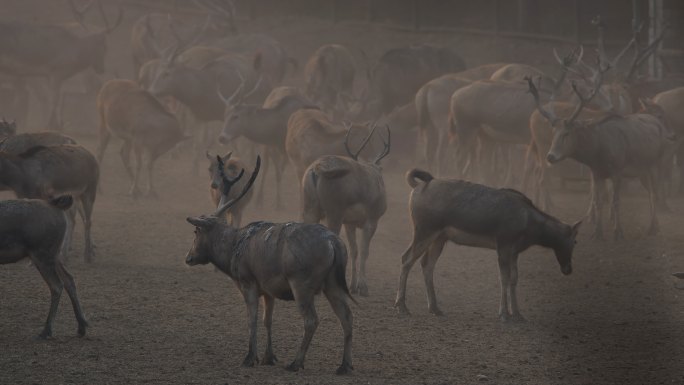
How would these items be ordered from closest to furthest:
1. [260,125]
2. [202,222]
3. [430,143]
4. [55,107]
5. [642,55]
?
1. [202,222]
2. [260,125]
3. [430,143]
4. [642,55]
5. [55,107]

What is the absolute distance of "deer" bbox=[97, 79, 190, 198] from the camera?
67.7ft

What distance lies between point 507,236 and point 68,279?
4.48m

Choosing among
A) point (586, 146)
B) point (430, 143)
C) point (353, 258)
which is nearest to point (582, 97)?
point (586, 146)

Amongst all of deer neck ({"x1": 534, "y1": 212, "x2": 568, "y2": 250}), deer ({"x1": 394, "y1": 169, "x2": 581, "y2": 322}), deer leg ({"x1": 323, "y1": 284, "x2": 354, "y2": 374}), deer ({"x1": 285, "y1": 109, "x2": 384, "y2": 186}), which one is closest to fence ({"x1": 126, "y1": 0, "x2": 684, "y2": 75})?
deer ({"x1": 285, "y1": 109, "x2": 384, "y2": 186})

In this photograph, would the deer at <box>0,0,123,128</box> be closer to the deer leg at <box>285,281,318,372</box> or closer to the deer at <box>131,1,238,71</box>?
the deer at <box>131,1,238,71</box>

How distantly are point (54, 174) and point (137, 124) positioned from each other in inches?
263

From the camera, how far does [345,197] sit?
13.8 meters

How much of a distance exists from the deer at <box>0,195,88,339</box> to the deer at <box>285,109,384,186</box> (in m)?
7.34

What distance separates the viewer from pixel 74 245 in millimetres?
16094

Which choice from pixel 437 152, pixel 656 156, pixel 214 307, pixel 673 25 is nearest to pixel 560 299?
pixel 214 307

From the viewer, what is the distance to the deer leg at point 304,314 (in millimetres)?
9805

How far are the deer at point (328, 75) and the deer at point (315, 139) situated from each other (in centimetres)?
845

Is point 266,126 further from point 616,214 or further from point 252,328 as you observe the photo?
point 252,328

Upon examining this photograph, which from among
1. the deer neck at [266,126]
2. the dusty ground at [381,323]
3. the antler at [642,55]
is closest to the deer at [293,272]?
the dusty ground at [381,323]
